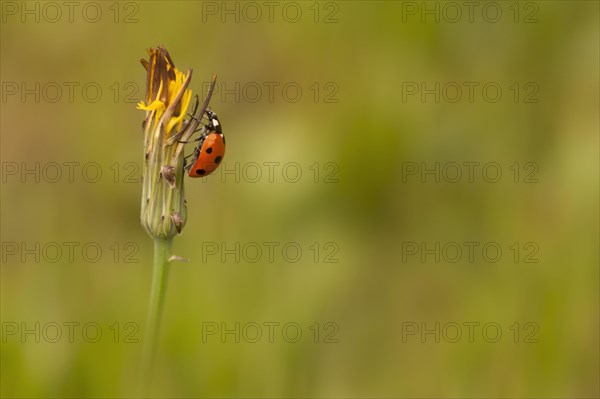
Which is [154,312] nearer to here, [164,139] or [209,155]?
[164,139]

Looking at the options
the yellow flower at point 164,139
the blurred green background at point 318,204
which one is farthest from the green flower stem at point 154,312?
the blurred green background at point 318,204

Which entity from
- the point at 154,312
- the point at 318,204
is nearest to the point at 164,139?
the point at 154,312

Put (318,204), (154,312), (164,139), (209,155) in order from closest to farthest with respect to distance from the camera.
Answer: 1. (154,312)
2. (164,139)
3. (209,155)
4. (318,204)

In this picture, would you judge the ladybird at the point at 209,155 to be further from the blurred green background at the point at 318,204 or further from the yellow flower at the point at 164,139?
the blurred green background at the point at 318,204

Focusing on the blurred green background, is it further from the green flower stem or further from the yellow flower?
the yellow flower

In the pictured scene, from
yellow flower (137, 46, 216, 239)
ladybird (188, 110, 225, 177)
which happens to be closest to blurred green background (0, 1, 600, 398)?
ladybird (188, 110, 225, 177)

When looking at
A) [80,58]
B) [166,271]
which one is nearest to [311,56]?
[80,58]
